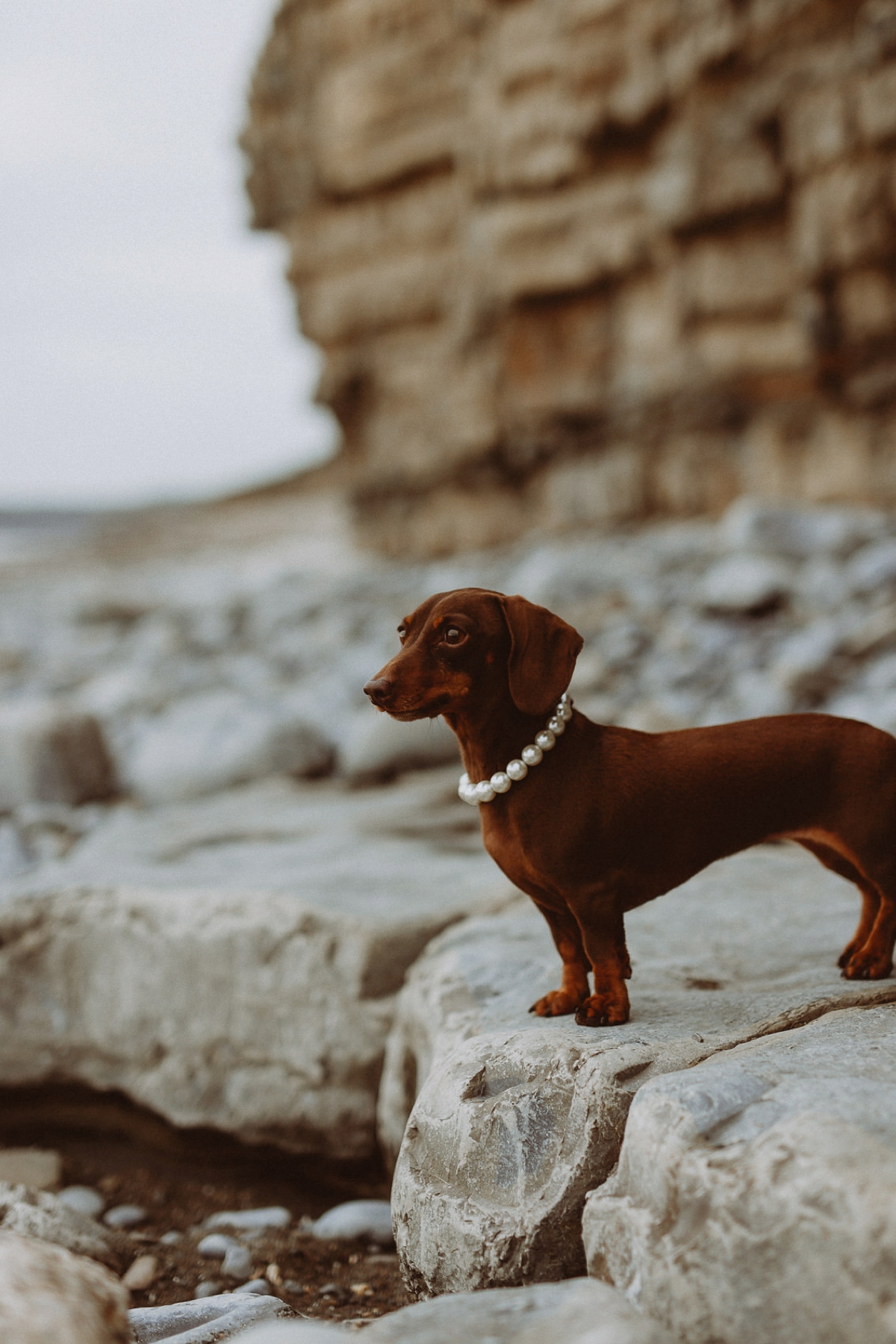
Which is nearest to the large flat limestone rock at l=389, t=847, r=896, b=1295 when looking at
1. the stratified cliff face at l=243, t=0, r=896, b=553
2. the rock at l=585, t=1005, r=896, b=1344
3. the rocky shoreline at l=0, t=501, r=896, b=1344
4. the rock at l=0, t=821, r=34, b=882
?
the rocky shoreline at l=0, t=501, r=896, b=1344

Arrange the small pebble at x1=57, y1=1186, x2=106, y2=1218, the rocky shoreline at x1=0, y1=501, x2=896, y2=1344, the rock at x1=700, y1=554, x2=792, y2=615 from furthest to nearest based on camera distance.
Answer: the rock at x1=700, y1=554, x2=792, y2=615 → the small pebble at x1=57, y1=1186, x2=106, y2=1218 → the rocky shoreline at x1=0, y1=501, x2=896, y2=1344

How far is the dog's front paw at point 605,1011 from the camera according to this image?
2059 mm

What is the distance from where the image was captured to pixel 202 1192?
290cm

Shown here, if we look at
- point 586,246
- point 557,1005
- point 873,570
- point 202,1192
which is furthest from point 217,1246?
point 586,246

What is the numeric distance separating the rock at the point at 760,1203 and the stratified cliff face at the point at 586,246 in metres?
8.42

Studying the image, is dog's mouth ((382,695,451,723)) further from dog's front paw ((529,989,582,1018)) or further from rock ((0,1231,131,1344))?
rock ((0,1231,131,1344))

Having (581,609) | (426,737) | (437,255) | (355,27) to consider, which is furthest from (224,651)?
(355,27)

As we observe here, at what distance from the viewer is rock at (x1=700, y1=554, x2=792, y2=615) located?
6105 mm

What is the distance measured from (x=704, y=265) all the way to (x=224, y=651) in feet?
19.2

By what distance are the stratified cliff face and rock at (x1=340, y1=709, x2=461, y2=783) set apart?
19.3ft

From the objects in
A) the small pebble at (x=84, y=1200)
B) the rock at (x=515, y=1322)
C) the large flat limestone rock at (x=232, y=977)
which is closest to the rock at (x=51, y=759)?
the large flat limestone rock at (x=232, y=977)

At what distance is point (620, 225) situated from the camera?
11234 millimetres

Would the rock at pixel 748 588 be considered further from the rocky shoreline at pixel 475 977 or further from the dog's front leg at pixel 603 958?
the dog's front leg at pixel 603 958

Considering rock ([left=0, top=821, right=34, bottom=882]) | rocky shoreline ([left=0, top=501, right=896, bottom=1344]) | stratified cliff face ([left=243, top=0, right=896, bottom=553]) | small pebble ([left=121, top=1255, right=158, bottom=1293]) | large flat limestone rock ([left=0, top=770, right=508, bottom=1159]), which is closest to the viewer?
rocky shoreline ([left=0, top=501, right=896, bottom=1344])
